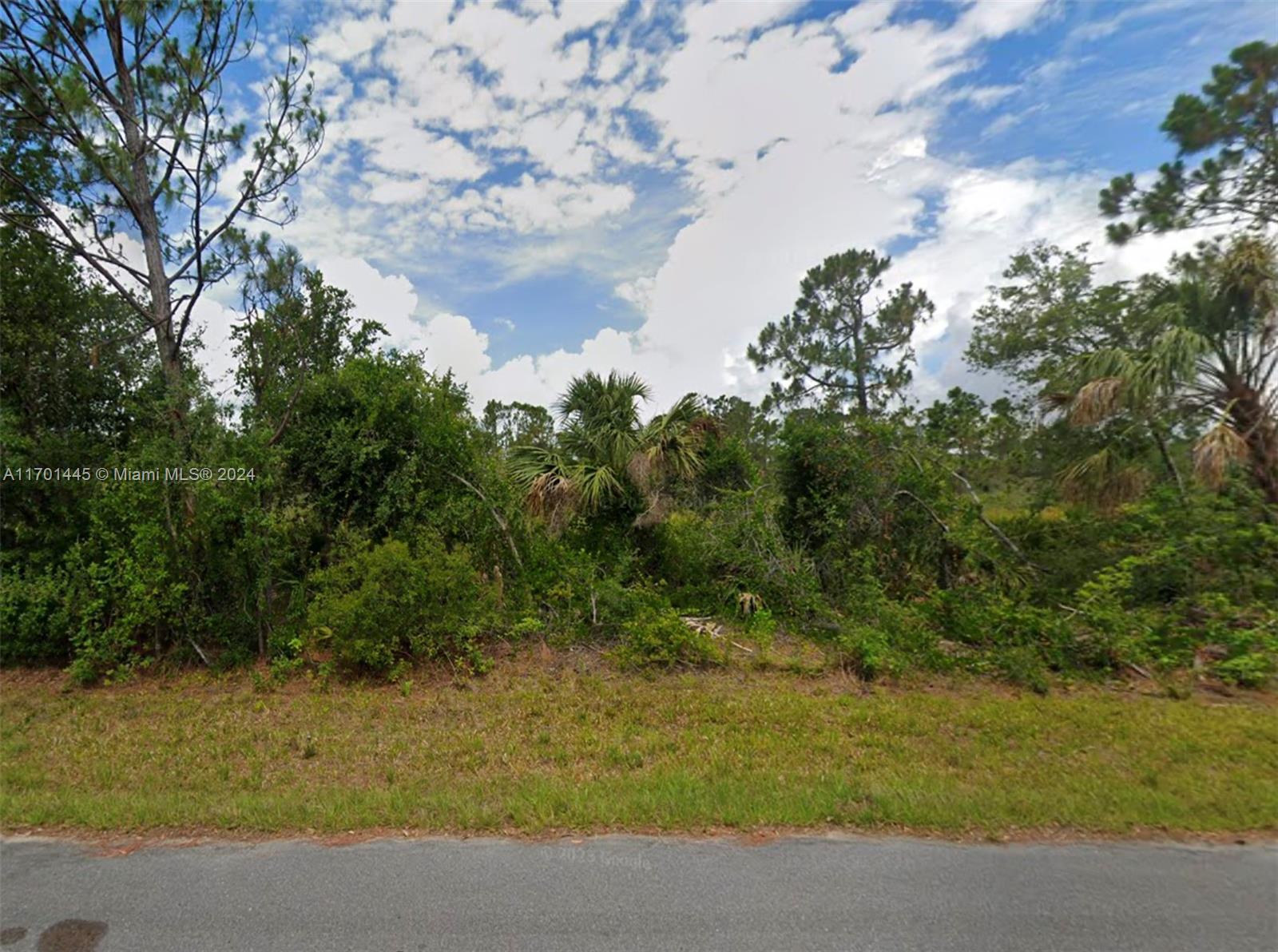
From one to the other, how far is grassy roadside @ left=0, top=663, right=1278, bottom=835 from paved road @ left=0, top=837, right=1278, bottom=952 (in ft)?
0.95

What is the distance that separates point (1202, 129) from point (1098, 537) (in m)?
8.43

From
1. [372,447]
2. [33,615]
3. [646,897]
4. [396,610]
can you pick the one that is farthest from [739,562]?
[33,615]

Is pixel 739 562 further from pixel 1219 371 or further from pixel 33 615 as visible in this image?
pixel 33 615

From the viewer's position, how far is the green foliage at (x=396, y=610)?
670cm

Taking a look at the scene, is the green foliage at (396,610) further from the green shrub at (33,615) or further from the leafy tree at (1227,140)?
the leafy tree at (1227,140)

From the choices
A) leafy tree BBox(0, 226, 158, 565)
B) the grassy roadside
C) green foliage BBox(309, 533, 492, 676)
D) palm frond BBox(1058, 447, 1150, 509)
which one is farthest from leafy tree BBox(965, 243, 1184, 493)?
leafy tree BBox(0, 226, 158, 565)

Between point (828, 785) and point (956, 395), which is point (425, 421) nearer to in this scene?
point (828, 785)

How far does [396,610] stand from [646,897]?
495 centimetres

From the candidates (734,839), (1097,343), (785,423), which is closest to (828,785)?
(734,839)

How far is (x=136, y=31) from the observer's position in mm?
8062

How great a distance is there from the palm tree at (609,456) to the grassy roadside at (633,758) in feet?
10.7

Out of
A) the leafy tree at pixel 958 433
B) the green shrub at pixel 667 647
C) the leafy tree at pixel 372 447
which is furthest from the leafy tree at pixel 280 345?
the leafy tree at pixel 958 433

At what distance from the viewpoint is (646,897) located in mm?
2811

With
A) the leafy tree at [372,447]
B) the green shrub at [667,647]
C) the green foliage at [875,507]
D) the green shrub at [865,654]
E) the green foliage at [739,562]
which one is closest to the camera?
the green shrub at [865,654]
